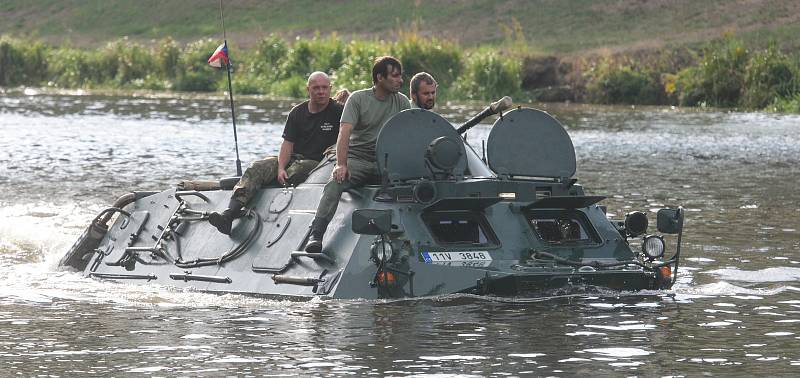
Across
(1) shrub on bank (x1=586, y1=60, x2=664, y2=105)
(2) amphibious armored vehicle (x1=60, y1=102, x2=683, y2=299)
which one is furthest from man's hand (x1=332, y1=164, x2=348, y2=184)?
(1) shrub on bank (x1=586, y1=60, x2=664, y2=105)

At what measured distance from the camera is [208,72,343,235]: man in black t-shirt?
55.9ft

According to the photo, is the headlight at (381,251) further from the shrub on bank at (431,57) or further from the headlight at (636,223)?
the shrub on bank at (431,57)

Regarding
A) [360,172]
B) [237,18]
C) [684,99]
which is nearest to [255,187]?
[360,172]

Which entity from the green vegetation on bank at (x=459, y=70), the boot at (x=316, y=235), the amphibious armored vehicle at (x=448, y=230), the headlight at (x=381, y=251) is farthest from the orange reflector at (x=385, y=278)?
the green vegetation on bank at (x=459, y=70)

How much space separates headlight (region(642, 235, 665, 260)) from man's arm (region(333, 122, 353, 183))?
2.80 meters

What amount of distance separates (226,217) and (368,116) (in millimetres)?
1920

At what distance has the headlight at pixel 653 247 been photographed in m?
15.7

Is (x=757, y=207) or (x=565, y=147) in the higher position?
(x=565, y=147)

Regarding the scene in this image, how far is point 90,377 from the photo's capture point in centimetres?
1242

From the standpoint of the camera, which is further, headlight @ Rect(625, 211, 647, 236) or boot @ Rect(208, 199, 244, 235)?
boot @ Rect(208, 199, 244, 235)

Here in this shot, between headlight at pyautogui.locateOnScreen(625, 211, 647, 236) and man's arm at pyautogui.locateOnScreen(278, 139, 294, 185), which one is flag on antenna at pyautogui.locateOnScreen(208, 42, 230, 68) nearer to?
man's arm at pyautogui.locateOnScreen(278, 139, 294, 185)

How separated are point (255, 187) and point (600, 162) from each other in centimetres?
1843

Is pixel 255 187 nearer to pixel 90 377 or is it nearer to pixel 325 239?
pixel 325 239

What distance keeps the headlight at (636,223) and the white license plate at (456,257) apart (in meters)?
1.58
